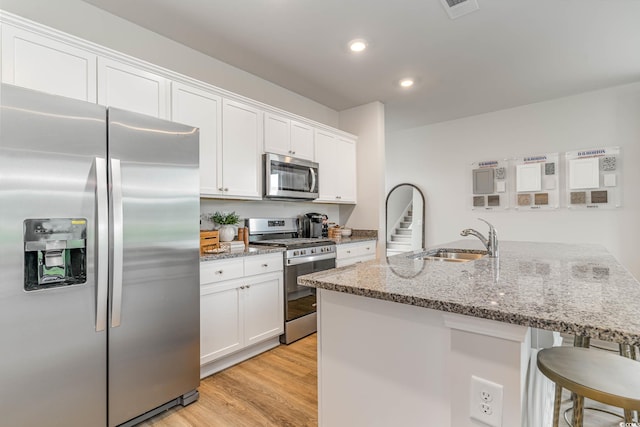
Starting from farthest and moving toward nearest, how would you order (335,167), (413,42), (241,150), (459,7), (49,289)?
(335,167)
(241,150)
(413,42)
(459,7)
(49,289)

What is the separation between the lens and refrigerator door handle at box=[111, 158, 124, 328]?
1.61 m

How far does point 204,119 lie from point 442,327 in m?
2.35

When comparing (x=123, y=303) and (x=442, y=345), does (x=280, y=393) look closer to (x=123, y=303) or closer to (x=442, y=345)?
(x=123, y=303)

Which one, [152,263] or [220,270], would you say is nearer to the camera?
[152,263]

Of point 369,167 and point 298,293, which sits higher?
point 369,167

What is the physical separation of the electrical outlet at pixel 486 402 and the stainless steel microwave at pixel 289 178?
2457mm

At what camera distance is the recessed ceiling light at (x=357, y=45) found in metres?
2.66

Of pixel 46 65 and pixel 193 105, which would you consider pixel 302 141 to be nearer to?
pixel 193 105

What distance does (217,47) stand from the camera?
279cm

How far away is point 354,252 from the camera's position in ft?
12.1

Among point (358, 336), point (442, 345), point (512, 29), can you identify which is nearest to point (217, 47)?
point (512, 29)

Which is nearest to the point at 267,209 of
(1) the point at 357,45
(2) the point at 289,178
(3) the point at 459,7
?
(2) the point at 289,178

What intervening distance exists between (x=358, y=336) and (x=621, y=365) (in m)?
0.97

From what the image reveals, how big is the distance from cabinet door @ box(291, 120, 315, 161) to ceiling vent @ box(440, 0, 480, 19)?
5.69 feet
